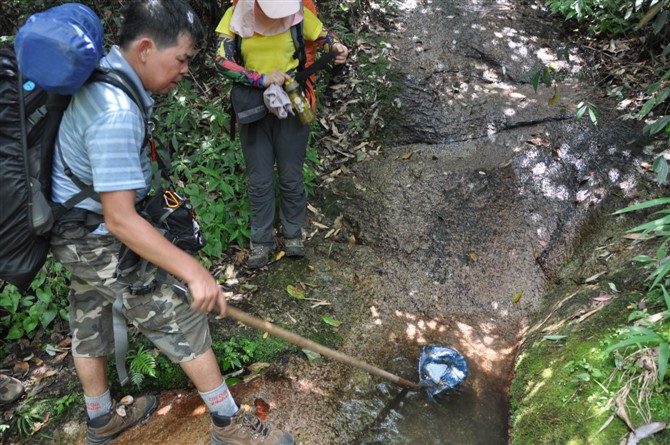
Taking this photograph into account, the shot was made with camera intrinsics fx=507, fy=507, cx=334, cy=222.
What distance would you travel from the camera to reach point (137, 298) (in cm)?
246

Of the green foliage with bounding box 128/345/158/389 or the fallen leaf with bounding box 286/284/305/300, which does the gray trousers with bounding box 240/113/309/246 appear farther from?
the green foliage with bounding box 128/345/158/389

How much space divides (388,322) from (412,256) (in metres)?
0.78

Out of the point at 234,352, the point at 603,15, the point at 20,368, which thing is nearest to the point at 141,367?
the point at 234,352

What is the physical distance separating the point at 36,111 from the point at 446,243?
3377 mm

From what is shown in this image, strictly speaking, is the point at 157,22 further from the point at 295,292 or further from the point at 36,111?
the point at 295,292

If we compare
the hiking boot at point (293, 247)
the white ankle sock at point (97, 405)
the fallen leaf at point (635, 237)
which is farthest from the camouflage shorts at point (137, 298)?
the fallen leaf at point (635, 237)

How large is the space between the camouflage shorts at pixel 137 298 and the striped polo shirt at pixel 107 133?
1.42ft

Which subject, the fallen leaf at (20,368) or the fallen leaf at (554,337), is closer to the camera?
the fallen leaf at (554,337)

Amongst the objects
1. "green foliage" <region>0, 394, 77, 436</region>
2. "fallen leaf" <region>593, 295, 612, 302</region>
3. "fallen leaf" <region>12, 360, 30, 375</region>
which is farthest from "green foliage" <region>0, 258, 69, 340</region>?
"fallen leaf" <region>593, 295, 612, 302</region>

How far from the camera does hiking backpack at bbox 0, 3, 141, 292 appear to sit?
191cm

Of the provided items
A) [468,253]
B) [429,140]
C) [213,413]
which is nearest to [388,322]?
[468,253]

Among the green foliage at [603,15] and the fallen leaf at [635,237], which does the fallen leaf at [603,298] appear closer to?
the fallen leaf at [635,237]

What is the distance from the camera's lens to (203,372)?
262 centimetres

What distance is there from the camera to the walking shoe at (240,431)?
107 inches
